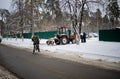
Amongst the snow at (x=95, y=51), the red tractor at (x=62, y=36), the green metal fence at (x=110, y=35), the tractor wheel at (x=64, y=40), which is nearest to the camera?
the snow at (x=95, y=51)

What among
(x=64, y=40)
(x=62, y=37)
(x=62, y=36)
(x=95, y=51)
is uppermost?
(x=62, y=36)

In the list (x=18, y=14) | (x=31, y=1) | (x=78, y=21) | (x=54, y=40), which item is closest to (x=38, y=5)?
(x=31, y=1)

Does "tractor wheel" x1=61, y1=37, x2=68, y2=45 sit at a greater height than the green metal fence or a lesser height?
lesser

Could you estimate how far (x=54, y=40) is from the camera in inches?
1328

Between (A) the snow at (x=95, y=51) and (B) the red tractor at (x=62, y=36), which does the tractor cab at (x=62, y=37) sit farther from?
(A) the snow at (x=95, y=51)

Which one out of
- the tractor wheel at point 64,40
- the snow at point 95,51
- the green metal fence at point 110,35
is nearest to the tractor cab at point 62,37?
the tractor wheel at point 64,40

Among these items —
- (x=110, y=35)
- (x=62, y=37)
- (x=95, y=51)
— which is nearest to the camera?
(x=95, y=51)

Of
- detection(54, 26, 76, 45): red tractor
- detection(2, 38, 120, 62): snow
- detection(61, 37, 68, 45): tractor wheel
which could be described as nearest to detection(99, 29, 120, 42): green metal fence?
detection(2, 38, 120, 62): snow

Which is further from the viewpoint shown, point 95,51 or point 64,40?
point 64,40

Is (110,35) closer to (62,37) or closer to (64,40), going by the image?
(64,40)

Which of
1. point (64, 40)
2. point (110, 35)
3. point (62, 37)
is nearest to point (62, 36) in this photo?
point (62, 37)

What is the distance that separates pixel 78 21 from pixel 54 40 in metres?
5.27

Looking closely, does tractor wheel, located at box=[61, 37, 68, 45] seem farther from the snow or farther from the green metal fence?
the green metal fence

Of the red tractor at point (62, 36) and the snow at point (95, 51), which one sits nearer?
the snow at point (95, 51)
